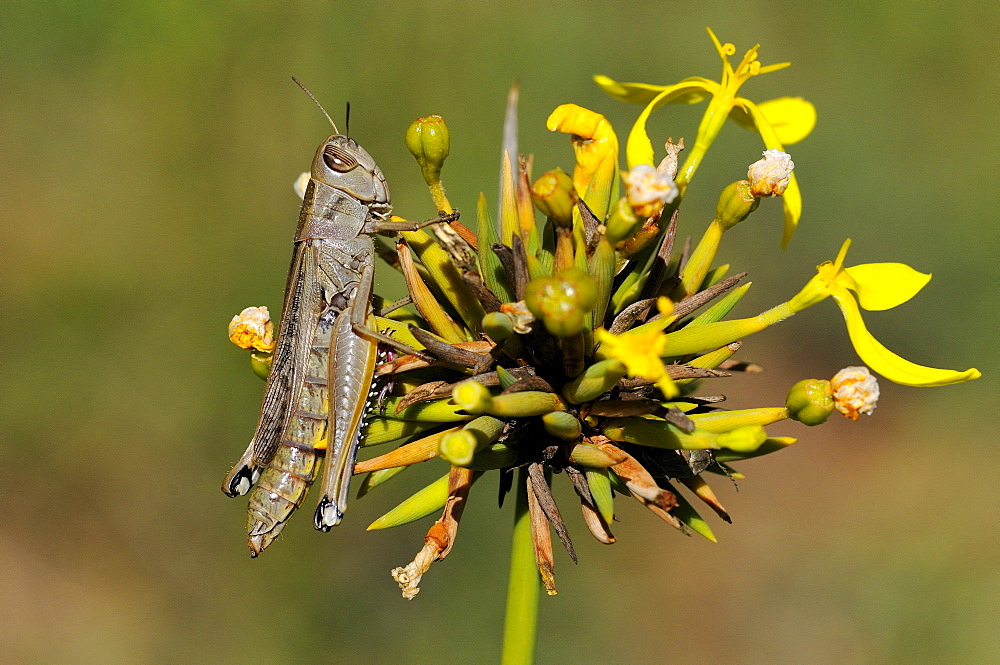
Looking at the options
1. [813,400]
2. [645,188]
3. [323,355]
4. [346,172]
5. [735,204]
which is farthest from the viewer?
[346,172]

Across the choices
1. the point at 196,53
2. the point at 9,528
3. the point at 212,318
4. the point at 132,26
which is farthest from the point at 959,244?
the point at 9,528

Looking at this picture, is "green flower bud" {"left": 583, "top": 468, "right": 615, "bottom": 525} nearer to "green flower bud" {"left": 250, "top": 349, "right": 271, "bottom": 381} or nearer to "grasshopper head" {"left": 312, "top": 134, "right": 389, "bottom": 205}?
"green flower bud" {"left": 250, "top": 349, "right": 271, "bottom": 381}

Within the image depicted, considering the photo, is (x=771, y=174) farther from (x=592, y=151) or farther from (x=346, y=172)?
(x=346, y=172)

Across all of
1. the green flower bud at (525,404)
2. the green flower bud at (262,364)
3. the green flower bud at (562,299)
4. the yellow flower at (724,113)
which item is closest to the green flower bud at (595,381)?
the green flower bud at (525,404)

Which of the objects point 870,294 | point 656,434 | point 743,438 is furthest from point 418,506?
point 870,294

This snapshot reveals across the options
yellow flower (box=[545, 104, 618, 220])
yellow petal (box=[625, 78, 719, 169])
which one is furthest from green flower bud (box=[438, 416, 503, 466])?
yellow petal (box=[625, 78, 719, 169])
